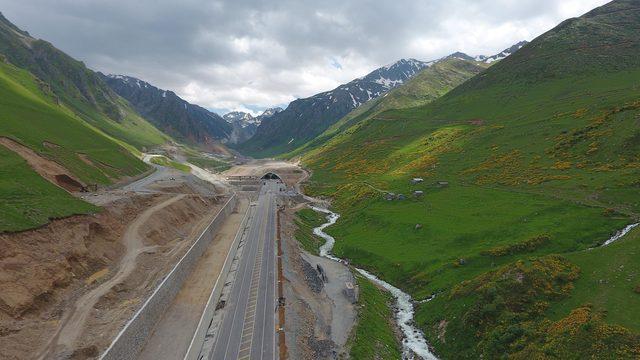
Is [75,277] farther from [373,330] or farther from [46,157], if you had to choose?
[46,157]

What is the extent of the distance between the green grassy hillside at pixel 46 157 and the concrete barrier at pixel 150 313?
21358mm

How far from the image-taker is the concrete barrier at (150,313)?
43.0m

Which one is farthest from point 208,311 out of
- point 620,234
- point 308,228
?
point 308,228

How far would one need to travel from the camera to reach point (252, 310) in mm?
57000

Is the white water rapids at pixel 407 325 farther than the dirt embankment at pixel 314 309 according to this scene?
Yes

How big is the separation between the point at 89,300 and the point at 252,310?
21.9 metres

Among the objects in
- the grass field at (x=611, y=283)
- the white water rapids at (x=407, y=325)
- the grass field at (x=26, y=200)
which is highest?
the grass field at (x=26, y=200)

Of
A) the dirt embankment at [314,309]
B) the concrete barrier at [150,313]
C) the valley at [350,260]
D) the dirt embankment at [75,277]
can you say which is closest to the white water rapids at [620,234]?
the valley at [350,260]

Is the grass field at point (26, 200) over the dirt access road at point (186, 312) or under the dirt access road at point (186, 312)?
over

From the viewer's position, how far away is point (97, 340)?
144 ft

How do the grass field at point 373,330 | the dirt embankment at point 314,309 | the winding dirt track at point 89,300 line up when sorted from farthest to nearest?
1. the grass field at point 373,330
2. the dirt embankment at point 314,309
3. the winding dirt track at point 89,300

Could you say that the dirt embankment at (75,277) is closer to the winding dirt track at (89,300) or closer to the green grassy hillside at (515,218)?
the winding dirt track at (89,300)

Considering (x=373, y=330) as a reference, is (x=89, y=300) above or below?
above

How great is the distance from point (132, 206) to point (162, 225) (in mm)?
9774
